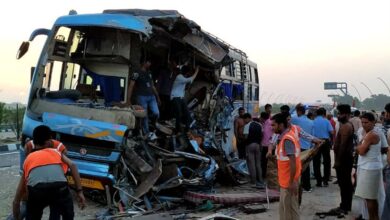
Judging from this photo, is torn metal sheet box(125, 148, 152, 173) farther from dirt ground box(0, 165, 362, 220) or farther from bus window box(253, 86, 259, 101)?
bus window box(253, 86, 259, 101)

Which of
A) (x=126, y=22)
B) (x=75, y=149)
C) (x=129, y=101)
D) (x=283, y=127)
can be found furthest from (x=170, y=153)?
(x=283, y=127)

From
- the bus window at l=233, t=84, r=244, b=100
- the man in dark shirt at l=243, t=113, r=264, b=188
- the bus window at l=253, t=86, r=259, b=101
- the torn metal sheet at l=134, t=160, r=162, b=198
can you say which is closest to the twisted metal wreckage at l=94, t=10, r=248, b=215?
the torn metal sheet at l=134, t=160, r=162, b=198

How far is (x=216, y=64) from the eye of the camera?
998 cm

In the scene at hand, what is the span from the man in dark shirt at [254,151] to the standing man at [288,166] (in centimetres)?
395

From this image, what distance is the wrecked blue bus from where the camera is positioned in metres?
7.41

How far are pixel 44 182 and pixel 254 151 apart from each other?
235 inches

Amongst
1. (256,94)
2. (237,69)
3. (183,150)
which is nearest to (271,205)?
(183,150)

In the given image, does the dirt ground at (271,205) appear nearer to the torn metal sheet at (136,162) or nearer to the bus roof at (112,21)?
the torn metal sheet at (136,162)

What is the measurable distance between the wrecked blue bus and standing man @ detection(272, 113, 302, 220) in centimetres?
247

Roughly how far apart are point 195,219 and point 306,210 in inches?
79.0

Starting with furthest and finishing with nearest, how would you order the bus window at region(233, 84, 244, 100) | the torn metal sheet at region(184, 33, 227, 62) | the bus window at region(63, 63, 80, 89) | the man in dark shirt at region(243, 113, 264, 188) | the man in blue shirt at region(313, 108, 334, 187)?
the bus window at region(233, 84, 244, 100) → the man in blue shirt at region(313, 108, 334, 187) → the man in dark shirt at region(243, 113, 264, 188) → the torn metal sheet at region(184, 33, 227, 62) → the bus window at region(63, 63, 80, 89)

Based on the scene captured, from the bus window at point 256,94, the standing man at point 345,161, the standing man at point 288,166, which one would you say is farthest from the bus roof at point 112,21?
the bus window at point 256,94

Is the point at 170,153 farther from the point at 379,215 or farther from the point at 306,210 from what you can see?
the point at 379,215

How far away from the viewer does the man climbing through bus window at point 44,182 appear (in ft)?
14.3
